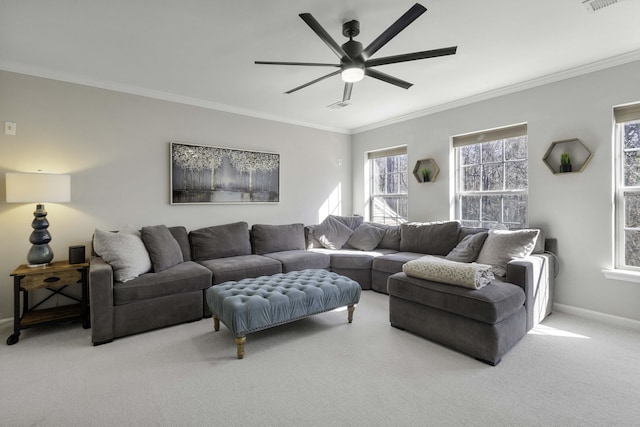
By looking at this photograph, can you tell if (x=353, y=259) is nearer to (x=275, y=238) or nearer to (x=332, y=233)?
(x=332, y=233)

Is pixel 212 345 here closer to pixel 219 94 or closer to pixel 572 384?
pixel 572 384

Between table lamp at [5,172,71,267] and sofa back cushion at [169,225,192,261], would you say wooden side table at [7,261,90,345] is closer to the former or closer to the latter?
table lamp at [5,172,71,267]

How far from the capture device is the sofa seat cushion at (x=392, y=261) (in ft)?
12.8

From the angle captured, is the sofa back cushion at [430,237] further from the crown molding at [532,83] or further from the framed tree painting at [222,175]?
the framed tree painting at [222,175]

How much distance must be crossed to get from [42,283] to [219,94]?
2.71 m

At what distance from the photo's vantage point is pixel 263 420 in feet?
5.73

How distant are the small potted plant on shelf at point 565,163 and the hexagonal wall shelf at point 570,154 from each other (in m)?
0.02

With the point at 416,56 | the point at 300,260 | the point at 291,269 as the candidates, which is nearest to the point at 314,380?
the point at 291,269

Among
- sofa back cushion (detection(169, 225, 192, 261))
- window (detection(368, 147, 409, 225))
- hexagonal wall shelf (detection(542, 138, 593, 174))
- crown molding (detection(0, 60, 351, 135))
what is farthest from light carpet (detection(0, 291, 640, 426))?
window (detection(368, 147, 409, 225))

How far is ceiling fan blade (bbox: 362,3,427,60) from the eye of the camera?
1807 mm

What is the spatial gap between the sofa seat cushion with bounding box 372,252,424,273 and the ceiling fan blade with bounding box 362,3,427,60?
2457 mm

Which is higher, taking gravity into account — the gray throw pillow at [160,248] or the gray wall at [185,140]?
the gray wall at [185,140]

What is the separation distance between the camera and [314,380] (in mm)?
2137

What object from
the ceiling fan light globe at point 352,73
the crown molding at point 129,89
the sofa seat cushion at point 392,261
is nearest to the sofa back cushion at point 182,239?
the crown molding at point 129,89
